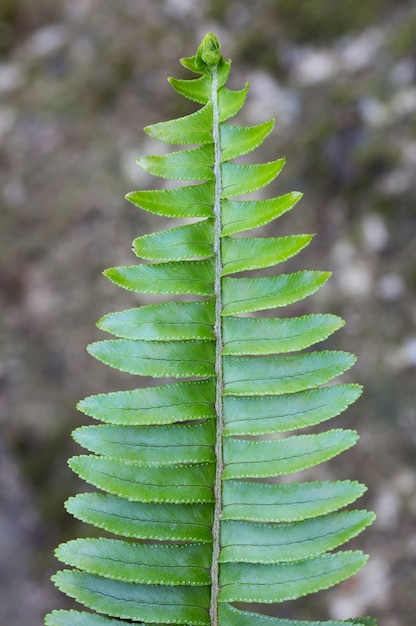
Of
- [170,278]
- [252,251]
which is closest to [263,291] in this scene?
[252,251]

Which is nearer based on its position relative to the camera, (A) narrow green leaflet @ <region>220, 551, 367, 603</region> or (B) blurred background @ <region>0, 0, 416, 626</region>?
(A) narrow green leaflet @ <region>220, 551, 367, 603</region>

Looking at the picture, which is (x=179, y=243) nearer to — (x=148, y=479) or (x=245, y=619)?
(x=148, y=479)

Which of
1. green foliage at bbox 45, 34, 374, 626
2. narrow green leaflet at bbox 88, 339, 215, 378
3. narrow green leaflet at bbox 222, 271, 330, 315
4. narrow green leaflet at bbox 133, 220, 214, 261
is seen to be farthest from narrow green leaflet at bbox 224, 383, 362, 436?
narrow green leaflet at bbox 133, 220, 214, 261

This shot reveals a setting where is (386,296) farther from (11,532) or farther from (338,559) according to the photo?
(11,532)

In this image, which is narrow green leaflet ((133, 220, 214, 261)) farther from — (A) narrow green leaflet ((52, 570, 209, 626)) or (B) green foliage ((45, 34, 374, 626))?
(A) narrow green leaflet ((52, 570, 209, 626))

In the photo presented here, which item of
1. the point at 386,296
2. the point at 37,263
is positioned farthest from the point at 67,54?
the point at 386,296

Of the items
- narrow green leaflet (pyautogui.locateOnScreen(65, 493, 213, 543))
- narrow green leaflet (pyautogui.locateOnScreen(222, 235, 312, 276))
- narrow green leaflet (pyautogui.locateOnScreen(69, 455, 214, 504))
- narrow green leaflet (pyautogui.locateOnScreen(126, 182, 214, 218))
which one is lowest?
narrow green leaflet (pyautogui.locateOnScreen(65, 493, 213, 543))

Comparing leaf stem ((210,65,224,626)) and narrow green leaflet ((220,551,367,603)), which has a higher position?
leaf stem ((210,65,224,626))
